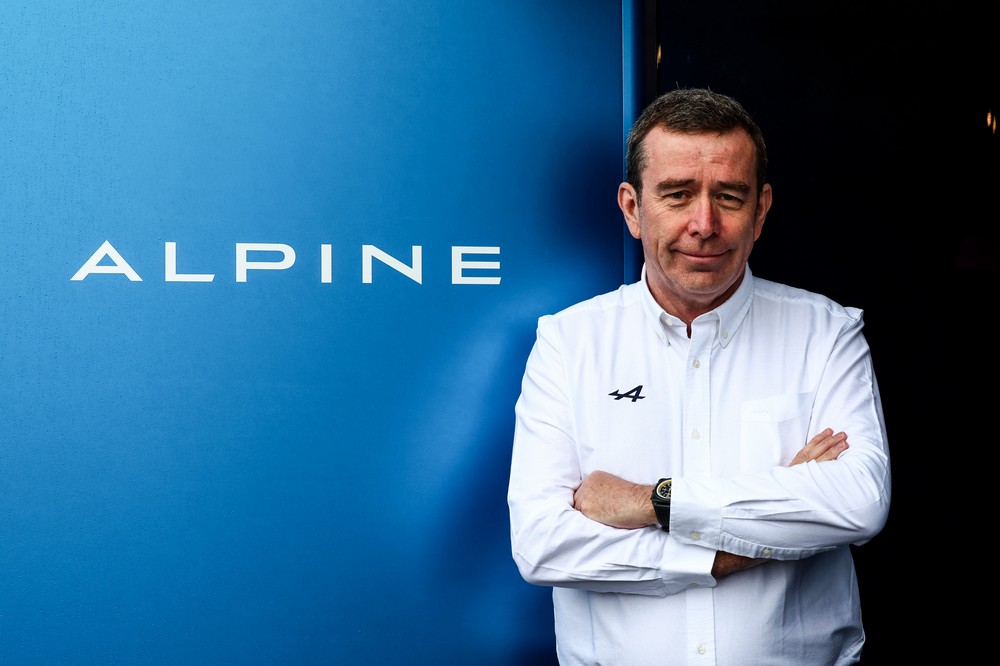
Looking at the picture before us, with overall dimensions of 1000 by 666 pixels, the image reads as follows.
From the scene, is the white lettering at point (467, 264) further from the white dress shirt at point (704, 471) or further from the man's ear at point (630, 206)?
the man's ear at point (630, 206)

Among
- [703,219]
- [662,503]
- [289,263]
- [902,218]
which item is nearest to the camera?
[662,503]

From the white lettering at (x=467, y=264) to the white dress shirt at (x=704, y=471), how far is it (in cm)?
17

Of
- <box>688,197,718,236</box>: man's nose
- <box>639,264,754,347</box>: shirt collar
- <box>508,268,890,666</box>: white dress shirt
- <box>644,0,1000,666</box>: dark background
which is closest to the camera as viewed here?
<box>508,268,890,666</box>: white dress shirt

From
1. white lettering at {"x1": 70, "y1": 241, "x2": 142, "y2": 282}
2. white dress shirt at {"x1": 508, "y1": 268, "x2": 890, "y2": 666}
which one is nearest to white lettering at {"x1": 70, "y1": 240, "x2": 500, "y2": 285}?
white lettering at {"x1": 70, "y1": 241, "x2": 142, "y2": 282}

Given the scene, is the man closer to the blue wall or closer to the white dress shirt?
the white dress shirt

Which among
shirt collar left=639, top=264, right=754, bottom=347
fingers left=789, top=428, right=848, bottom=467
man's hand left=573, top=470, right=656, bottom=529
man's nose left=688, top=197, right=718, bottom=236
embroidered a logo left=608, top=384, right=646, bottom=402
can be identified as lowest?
man's hand left=573, top=470, right=656, bottom=529

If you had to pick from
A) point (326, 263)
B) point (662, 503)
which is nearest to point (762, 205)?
point (662, 503)

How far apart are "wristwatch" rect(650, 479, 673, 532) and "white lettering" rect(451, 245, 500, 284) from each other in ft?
1.99

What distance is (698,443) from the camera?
184 cm

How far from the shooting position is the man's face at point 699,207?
6.01ft

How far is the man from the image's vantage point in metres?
1.66

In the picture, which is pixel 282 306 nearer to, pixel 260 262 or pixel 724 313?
pixel 260 262

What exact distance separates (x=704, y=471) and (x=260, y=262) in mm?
1005

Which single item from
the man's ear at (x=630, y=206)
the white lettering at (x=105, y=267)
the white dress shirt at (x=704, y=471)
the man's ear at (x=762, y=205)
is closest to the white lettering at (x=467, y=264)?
the white dress shirt at (x=704, y=471)
